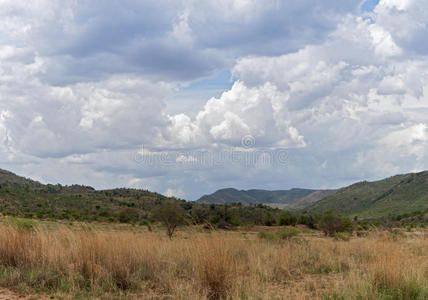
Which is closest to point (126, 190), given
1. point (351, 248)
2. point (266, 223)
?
point (266, 223)

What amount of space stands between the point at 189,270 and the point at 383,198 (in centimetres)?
10452

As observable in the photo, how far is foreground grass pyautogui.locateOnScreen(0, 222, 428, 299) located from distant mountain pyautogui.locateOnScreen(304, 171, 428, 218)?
75950mm

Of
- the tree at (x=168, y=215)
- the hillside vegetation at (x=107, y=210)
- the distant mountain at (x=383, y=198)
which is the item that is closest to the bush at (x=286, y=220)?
the hillside vegetation at (x=107, y=210)

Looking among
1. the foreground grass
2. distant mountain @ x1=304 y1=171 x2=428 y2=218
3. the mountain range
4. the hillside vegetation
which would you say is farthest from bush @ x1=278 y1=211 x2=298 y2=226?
the foreground grass

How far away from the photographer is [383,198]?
10419 cm

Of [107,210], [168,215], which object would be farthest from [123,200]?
[168,215]

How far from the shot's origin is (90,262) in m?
9.79

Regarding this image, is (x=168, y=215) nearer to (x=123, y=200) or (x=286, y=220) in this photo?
(x=286, y=220)

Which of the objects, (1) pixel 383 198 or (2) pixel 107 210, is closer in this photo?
(2) pixel 107 210

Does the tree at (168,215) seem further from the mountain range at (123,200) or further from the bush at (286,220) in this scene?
the bush at (286,220)

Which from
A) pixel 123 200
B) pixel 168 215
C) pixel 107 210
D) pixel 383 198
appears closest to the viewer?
pixel 168 215

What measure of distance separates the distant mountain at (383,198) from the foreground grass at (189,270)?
249 ft

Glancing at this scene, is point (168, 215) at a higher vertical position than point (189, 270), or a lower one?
higher

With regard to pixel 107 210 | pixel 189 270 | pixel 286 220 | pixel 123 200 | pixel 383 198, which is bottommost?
pixel 286 220
